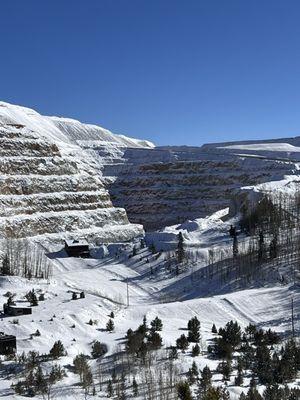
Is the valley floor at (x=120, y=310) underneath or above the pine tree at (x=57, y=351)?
underneath

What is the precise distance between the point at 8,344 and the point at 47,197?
6907 cm

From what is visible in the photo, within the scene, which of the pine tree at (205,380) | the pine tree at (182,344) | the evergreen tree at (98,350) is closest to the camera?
the pine tree at (205,380)

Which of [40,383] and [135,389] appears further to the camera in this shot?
[40,383]

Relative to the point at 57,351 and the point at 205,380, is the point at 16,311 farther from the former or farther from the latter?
the point at 205,380

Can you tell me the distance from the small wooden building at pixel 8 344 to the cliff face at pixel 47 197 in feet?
183

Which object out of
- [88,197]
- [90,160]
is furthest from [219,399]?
[90,160]

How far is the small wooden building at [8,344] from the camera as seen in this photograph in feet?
92.3

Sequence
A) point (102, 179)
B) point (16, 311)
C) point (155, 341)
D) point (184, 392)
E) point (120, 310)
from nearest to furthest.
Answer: point (184, 392), point (155, 341), point (16, 311), point (120, 310), point (102, 179)

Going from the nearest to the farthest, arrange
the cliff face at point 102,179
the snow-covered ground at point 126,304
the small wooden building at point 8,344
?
1. the small wooden building at point 8,344
2. the snow-covered ground at point 126,304
3. the cliff face at point 102,179

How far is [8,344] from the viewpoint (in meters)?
28.5

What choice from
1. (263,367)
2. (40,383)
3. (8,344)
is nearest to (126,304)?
(8,344)

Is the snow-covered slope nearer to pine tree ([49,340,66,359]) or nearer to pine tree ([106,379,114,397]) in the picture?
Result: pine tree ([49,340,66,359])

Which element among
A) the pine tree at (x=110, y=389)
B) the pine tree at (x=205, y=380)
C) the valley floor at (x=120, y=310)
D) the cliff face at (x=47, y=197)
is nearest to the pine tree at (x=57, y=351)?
the valley floor at (x=120, y=310)

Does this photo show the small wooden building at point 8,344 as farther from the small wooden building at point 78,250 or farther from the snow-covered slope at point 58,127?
the snow-covered slope at point 58,127
